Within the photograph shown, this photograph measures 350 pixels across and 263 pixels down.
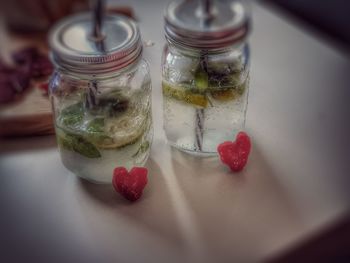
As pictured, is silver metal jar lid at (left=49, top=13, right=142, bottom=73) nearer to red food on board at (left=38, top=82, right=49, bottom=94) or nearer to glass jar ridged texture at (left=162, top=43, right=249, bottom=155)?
glass jar ridged texture at (left=162, top=43, right=249, bottom=155)

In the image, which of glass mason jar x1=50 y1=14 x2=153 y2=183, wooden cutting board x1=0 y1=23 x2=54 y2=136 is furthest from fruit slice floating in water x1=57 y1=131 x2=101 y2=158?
wooden cutting board x1=0 y1=23 x2=54 y2=136

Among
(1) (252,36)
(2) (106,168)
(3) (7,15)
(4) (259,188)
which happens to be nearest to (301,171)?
(4) (259,188)

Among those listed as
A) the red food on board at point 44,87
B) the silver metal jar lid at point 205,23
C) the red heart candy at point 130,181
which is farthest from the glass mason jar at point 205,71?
the red food on board at point 44,87

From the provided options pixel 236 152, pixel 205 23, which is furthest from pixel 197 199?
pixel 205 23

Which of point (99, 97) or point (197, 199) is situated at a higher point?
point (99, 97)

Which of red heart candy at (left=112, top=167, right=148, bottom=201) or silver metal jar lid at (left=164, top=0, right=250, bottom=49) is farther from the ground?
silver metal jar lid at (left=164, top=0, right=250, bottom=49)

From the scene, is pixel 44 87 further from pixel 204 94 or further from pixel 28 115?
pixel 204 94

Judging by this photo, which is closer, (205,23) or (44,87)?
(205,23)
